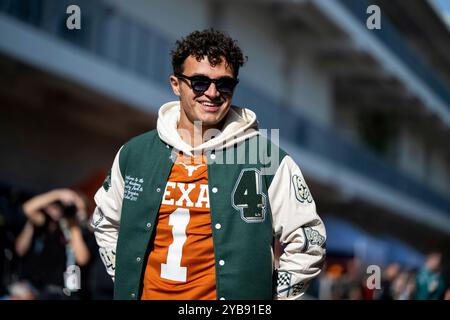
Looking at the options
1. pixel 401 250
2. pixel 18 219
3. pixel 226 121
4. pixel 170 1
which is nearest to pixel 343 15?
pixel 170 1

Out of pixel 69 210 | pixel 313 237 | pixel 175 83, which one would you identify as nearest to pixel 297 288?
pixel 313 237

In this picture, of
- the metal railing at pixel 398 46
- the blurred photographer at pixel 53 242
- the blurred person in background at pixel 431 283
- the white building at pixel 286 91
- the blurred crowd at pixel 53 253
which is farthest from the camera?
the metal railing at pixel 398 46

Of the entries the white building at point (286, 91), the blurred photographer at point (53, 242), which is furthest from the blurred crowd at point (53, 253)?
the white building at point (286, 91)

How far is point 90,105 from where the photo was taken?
539 inches

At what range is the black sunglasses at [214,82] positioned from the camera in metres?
3.22

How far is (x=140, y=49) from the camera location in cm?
1420

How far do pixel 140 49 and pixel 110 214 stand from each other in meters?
11.1

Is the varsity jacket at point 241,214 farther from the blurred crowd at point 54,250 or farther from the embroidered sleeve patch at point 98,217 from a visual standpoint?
the blurred crowd at point 54,250

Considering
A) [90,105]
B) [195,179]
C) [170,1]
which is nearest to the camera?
[195,179]

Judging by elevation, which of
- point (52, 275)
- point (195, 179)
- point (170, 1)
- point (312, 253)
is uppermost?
point (170, 1)

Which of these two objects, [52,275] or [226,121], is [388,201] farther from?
[226,121]

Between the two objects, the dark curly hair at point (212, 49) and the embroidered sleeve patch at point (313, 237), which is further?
the dark curly hair at point (212, 49)
